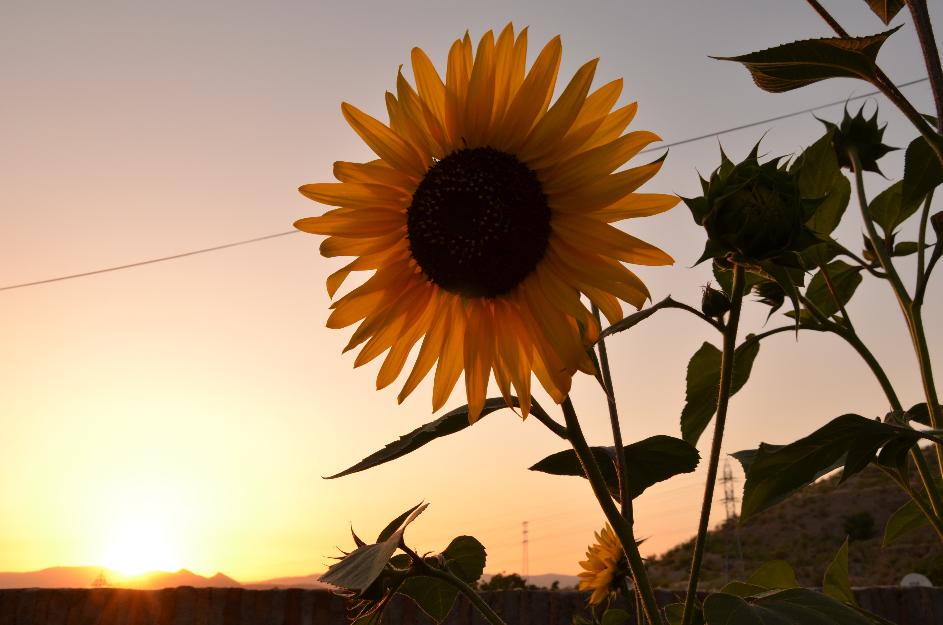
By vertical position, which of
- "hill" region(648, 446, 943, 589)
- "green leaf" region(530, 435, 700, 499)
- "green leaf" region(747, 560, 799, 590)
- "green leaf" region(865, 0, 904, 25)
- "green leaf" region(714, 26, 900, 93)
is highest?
"hill" region(648, 446, 943, 589)

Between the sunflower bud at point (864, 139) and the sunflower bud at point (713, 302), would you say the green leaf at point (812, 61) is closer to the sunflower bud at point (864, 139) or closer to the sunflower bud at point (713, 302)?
the sunflower bud at point (713, 302)

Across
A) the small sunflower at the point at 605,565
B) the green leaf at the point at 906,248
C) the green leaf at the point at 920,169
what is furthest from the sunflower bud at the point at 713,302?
the small sunflower at the point at 605,565

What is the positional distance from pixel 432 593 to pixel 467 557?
9cm

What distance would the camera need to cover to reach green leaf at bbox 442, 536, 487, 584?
4.10ft

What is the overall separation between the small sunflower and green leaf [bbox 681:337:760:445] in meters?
1.42

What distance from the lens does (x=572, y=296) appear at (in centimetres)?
100

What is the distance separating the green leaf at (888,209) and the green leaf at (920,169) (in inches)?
6.0

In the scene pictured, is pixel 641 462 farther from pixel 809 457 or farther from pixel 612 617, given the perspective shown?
pixel 612 617

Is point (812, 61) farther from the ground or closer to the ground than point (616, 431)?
farther from the ground

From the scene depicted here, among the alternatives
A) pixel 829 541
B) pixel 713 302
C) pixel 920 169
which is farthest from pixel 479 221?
pixel 829 541

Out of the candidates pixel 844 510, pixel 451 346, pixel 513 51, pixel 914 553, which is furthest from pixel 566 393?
pixel 844 510

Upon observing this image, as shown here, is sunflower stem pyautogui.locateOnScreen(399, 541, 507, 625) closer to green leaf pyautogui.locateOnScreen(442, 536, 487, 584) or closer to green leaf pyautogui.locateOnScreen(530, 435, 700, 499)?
green leaf pyautogui.locateOnScreen(530, 435, 700, 499)

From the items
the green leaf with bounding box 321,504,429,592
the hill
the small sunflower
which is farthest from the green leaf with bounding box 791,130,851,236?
the hill

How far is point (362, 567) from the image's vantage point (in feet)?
2.48
